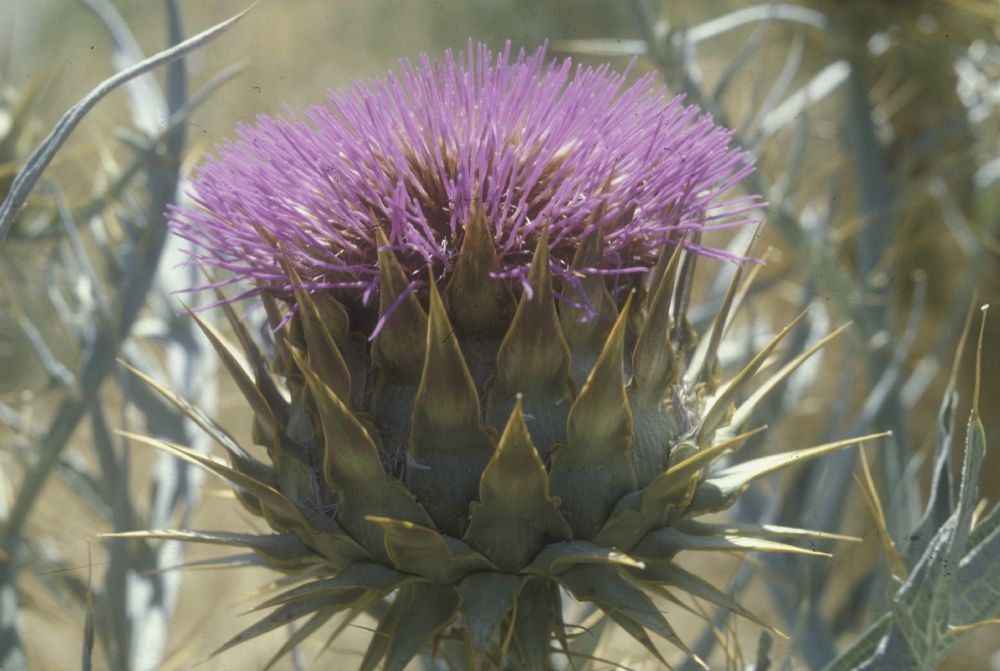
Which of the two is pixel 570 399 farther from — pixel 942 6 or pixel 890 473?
pixel 942 6

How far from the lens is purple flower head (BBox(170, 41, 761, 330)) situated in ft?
3.58

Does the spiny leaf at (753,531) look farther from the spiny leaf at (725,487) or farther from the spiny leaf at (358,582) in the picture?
the spiny leaf at (358,582)

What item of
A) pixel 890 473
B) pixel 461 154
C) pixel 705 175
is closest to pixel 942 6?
pixel 890 473

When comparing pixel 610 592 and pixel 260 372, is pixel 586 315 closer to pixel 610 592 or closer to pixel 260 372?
pixel 610 592

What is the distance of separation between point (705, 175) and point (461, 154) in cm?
28

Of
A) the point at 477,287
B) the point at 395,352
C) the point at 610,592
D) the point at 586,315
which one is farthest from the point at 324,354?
the point at 610,592

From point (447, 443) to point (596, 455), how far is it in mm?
149

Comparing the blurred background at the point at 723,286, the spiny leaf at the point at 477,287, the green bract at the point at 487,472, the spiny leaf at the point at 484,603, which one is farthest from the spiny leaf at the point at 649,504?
the blurred background at the point at 723,286

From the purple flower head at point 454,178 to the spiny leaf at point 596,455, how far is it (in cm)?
13

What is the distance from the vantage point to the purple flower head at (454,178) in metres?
1.09

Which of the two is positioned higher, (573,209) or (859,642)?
(573,209)

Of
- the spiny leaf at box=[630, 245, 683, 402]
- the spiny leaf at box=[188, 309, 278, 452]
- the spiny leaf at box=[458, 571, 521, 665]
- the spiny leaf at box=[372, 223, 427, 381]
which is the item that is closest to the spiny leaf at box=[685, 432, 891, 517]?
the spiny leaf at box=[630, 245, 683, 402]

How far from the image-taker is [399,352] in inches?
42.2

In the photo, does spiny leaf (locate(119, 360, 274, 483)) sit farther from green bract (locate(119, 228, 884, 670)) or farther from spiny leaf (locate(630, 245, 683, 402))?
spiny leaf (locate(630, 245, 683, 402))
